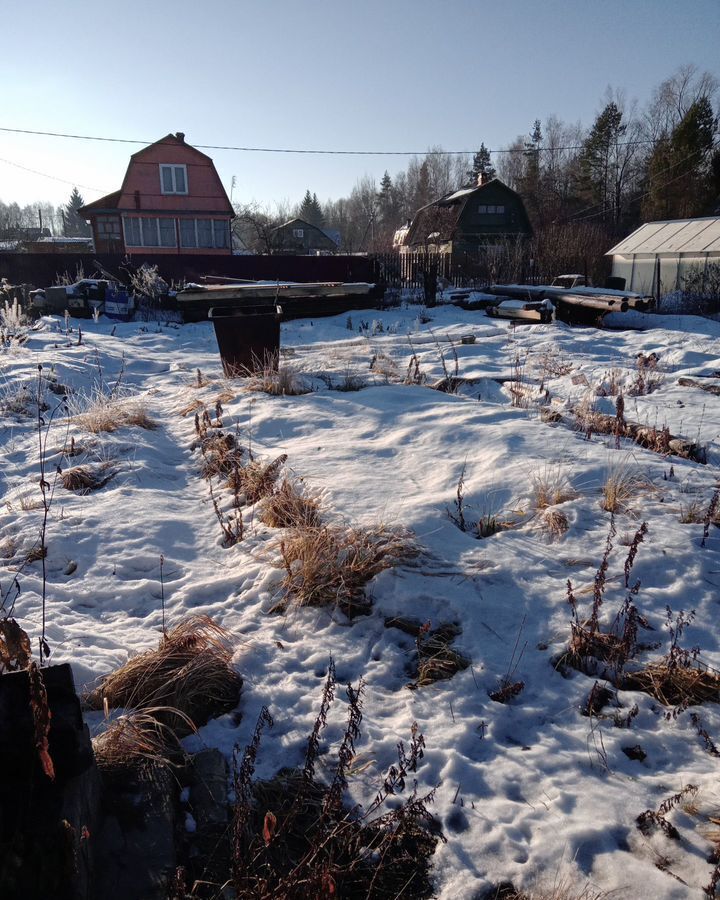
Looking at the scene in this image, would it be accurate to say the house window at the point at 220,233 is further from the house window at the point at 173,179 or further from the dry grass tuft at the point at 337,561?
the dry grass tuft at the point at 337,561

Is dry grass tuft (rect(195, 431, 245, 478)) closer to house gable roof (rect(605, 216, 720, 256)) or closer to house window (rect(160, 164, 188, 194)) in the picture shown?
house gable roof (rect(605, 216, 720, 256))

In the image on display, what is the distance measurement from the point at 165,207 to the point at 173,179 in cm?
162

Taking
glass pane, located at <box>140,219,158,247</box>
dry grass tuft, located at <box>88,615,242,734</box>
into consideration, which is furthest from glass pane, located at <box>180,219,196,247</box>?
dry grass tuft, located at <box>88,615,242,734</box>

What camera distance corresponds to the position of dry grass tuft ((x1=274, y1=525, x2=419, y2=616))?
3.05 metres

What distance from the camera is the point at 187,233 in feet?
110

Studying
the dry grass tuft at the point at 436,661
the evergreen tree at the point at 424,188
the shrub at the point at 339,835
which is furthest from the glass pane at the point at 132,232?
the evergreen tree at the point at 424,188

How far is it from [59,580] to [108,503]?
971 millimetres

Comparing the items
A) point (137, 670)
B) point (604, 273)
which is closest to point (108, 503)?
point (137, 670)

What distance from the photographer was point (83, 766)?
5.25 ft

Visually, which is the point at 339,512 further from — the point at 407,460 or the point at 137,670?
the point at 137,670

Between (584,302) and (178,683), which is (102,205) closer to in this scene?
(584,302)

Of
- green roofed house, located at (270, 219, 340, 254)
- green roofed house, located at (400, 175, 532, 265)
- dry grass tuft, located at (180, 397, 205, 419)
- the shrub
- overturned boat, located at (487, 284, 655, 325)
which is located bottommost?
the shrub

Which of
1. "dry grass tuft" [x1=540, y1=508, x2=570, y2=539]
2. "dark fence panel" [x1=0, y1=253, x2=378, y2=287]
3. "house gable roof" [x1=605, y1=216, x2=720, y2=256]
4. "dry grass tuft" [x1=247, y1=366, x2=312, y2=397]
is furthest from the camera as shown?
"house gable roof" [x1=605, y1=216, x2=720, y2=256]

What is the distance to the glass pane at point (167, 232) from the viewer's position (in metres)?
32.9
